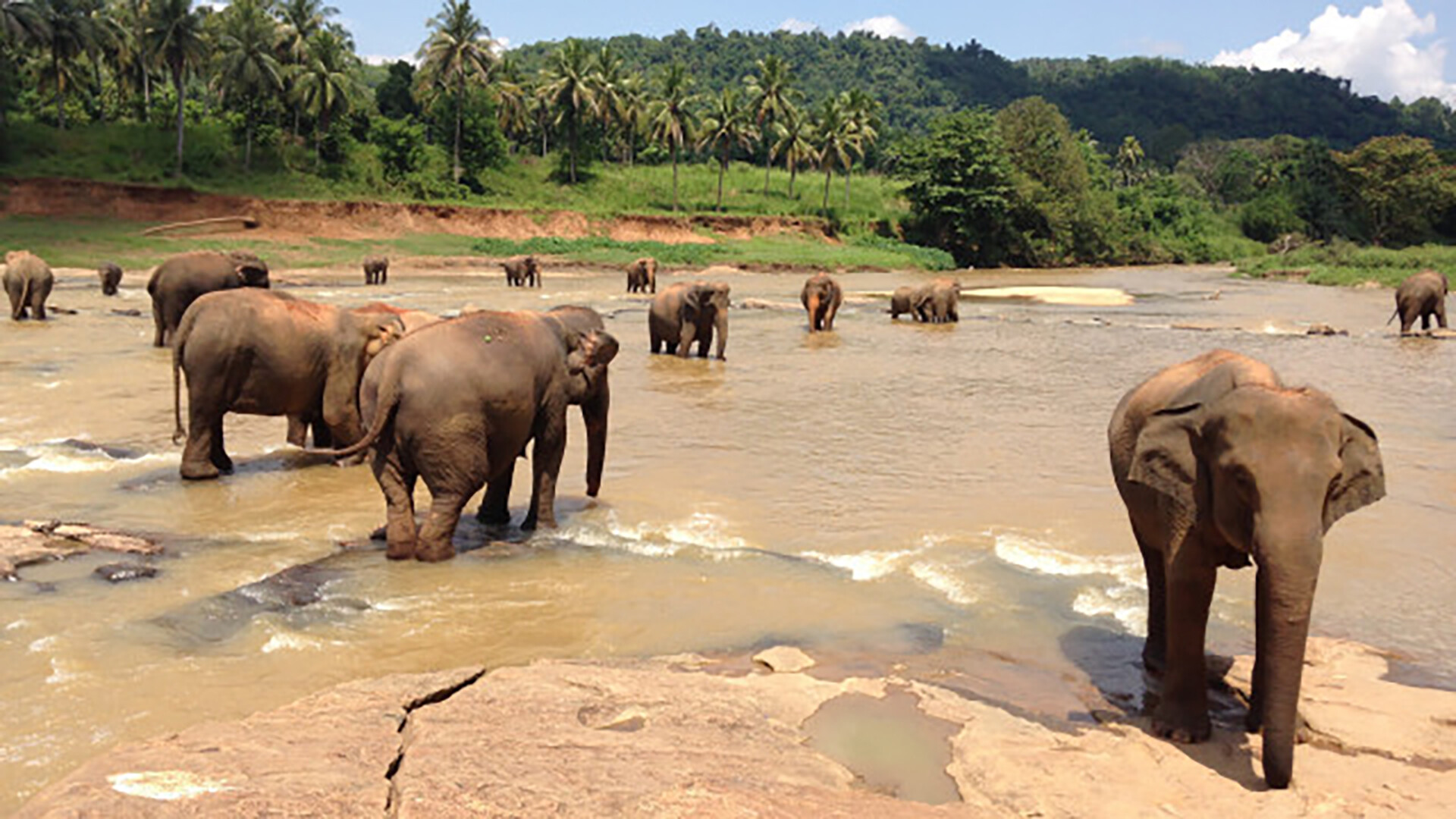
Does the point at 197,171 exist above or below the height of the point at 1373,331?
above

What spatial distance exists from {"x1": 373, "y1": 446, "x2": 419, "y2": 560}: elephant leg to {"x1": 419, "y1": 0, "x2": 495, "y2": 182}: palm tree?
61.2 m

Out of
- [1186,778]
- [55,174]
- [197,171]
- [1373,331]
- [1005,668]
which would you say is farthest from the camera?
[197,171]

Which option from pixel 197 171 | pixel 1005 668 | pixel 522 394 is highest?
pixel 197 171

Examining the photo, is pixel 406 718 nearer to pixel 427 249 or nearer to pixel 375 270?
pixel 375 270

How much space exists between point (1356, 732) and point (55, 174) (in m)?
58.0

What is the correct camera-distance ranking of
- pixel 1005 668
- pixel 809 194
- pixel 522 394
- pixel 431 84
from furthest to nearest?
pixel 809 194 < pixel 431 84 < pixel 522 394 < pixel 1005 668

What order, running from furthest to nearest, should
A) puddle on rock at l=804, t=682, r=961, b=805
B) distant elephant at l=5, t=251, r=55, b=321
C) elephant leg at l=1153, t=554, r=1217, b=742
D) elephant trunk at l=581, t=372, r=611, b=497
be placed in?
distant elephant at l=5, t=251, r=55, b=321 → elephant trunk at l=581, t=372, r=611, b=497 → elephant leg at l=1153, t=554, r=1217, b=742 → puddle on rock at l=804, t=682, r=961, b=805

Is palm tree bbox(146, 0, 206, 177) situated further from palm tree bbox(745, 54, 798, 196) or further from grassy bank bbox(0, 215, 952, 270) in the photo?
palm tree bbox(745, 54, 798, 196)

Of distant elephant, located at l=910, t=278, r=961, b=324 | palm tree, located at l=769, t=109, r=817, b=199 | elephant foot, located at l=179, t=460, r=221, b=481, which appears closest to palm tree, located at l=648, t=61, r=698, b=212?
palm tree, located at l=769, t=109, r=817, b=199

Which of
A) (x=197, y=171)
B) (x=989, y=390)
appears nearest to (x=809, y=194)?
(x=197, y=171)

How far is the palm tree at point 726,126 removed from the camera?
245 feet

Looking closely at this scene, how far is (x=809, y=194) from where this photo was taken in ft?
275

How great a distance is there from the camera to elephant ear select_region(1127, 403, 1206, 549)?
4637mm

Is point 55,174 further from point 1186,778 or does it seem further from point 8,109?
point 1186,778
